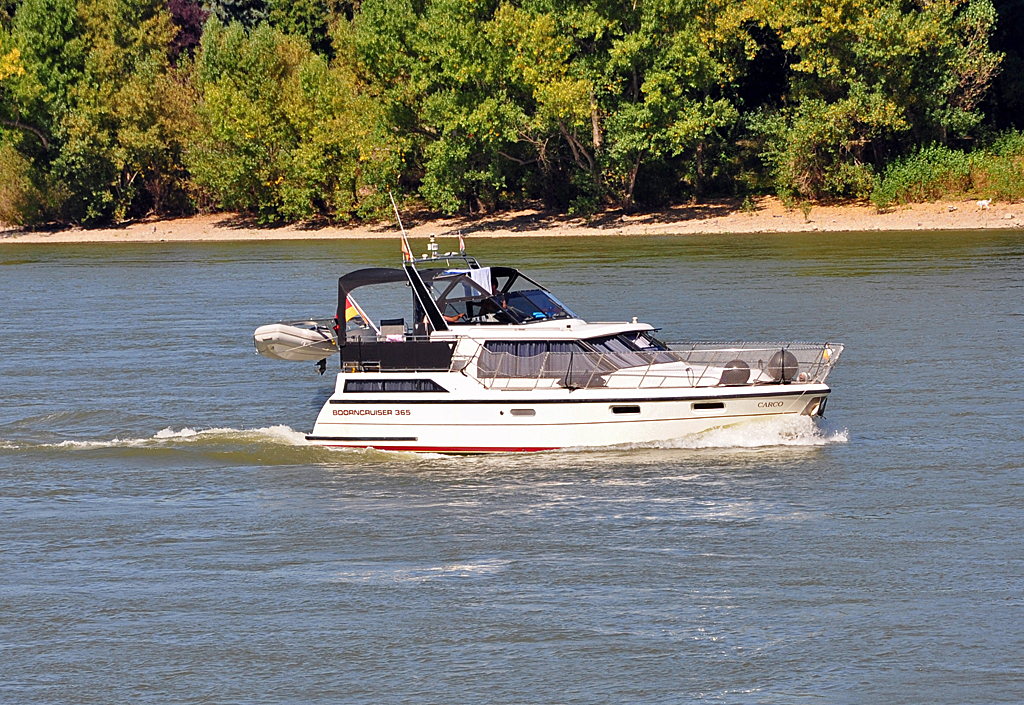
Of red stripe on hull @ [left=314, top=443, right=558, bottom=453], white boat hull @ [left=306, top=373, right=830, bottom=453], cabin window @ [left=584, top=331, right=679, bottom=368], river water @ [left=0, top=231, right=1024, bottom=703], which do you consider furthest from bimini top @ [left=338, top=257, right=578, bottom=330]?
river water @ [left=0, top=231, right=1024, bottom=703]

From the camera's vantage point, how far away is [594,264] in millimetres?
47562

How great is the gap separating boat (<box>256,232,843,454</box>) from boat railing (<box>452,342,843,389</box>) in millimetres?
15

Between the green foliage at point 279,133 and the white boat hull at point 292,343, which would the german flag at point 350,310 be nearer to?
the white boat hull at point 292,343

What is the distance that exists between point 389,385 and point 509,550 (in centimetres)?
521

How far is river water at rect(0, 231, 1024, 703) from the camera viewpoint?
40.7 feet

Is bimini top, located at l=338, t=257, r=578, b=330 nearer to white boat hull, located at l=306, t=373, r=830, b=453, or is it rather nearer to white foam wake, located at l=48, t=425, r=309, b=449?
white boat hull, located at l=306, t=373, r=830, b=453

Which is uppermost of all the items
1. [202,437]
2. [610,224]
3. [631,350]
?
[631,350]

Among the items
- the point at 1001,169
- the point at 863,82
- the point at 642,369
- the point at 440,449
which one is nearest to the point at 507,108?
the point at 863,82

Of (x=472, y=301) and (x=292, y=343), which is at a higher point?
(x=472, y=301)

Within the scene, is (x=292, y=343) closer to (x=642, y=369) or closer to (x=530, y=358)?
(x=530, y=358)

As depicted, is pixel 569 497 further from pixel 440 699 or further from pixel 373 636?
pixel 440 699

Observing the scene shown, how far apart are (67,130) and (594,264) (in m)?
36.4

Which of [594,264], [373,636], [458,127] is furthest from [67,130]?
[373,636]

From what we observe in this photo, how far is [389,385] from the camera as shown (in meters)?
20.2
